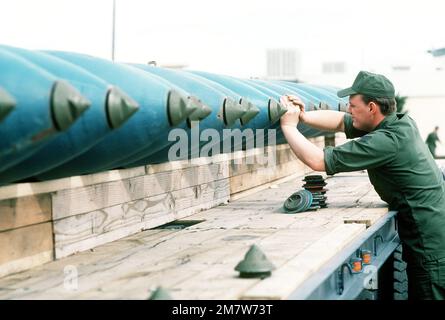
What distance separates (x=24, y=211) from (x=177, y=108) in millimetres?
1165

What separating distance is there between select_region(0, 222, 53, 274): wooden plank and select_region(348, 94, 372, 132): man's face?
2738 millimetres

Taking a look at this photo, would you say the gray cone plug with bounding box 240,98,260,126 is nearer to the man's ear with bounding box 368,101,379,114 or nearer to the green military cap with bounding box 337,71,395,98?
the green military cap with bounding box 337,71,395,98

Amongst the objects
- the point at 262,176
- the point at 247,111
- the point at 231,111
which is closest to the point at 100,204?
the point at 231,111

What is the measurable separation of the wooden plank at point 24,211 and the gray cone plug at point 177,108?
92 centimetres

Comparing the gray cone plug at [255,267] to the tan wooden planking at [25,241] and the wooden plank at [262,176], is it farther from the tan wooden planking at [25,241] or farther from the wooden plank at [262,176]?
the wooden plank at [262,176]

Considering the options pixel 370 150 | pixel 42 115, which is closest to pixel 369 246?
pixel 370 150

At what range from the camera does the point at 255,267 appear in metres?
3.54

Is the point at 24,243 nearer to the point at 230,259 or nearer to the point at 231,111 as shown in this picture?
the point at 230,259

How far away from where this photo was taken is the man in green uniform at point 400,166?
5.84m

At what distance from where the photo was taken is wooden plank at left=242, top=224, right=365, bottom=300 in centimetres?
325

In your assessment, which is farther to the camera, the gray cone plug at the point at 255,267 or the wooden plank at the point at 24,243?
the wooden plank at the point at 24,243

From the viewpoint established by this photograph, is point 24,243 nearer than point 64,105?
No

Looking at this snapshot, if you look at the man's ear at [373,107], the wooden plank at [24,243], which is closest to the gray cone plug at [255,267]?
the wooden plank at [24,243]

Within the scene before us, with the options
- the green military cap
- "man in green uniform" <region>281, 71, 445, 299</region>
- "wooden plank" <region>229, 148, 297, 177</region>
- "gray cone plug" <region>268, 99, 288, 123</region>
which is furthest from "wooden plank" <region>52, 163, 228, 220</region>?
the green military cap
